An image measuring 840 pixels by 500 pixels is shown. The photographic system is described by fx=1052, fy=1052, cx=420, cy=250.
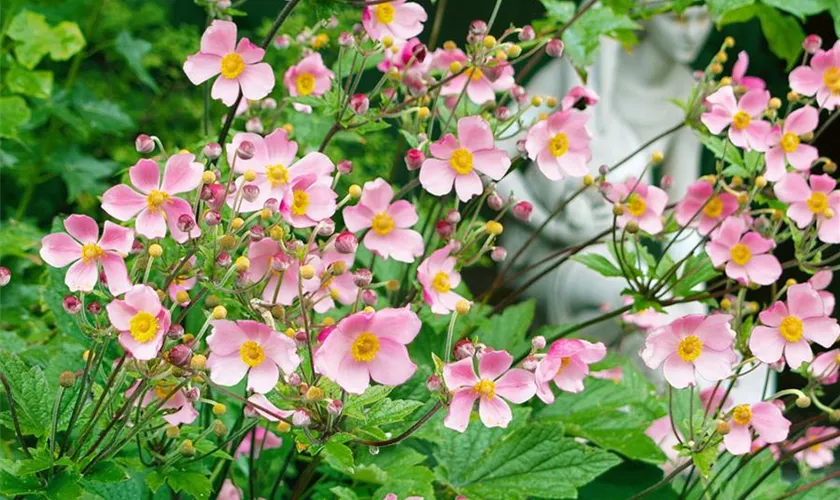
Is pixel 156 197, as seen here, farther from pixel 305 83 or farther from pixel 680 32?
pixel 680 32

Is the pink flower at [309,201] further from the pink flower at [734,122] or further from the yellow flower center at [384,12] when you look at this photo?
the pink flower at [734,122]

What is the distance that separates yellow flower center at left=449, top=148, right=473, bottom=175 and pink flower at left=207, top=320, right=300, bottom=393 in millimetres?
204

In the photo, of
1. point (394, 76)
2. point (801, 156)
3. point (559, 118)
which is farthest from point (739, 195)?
point (394, 76)

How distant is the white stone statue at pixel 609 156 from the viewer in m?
1.89

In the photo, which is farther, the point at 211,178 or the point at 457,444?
the point at 457,444

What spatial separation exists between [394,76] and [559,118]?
0.42ft

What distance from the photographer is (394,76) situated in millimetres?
795

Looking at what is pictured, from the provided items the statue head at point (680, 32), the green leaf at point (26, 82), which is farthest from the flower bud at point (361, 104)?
the statue head at point (680, 32)

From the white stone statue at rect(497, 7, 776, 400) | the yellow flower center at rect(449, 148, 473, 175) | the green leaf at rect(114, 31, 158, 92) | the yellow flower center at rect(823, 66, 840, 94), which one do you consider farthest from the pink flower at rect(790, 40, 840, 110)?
the green leaf at rect(114, 31, 158, 92)

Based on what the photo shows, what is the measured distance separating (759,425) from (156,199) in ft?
1.40

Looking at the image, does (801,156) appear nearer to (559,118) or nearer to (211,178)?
(559,118)

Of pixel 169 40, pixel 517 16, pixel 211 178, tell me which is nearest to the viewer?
pixel 211 178

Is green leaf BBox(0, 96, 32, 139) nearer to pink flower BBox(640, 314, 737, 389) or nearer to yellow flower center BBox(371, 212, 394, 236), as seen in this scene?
yellow flower center BBox(371, 212, 394, 236)

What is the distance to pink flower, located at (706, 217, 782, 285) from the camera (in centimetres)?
83
